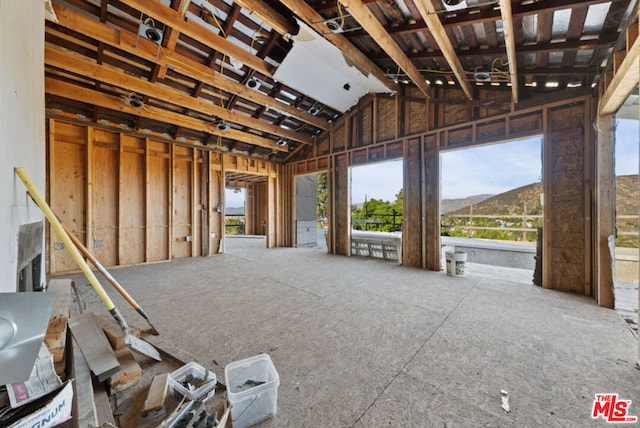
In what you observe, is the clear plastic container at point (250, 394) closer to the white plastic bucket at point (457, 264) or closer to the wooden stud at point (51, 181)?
the white plastic bucket at point (457, 264)

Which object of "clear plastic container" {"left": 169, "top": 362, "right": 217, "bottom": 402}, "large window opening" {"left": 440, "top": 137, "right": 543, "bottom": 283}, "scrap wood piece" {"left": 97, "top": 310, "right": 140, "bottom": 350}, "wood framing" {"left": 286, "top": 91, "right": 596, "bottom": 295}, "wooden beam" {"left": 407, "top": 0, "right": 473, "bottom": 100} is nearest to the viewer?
"clear plastic container" {"left": 169, "top": 362, "right": 217, "bottom": 402}

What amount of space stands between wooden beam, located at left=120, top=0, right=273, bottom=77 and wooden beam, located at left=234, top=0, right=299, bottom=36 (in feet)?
2.04

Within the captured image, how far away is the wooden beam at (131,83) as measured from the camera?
340 cm

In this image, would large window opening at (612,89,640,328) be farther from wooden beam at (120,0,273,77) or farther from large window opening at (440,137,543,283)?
wooden beam at (120,0,273,77)

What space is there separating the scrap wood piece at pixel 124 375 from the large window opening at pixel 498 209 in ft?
17.4

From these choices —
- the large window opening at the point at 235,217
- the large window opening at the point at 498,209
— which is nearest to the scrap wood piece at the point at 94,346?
the large window opening at the point at 498,209

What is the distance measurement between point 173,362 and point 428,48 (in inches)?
206

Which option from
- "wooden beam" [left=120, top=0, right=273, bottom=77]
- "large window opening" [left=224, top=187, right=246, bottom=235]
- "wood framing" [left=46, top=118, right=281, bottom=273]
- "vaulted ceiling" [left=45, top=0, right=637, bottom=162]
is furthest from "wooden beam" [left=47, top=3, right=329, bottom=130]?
"large window opening" [left=224, top=187, right=246, bottom=235]

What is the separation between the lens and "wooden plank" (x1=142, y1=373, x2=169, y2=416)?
146 centimetres

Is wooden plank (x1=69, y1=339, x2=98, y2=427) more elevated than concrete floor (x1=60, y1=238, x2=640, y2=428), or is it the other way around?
A: wooden plank (x1=69, y1=339, x2=98, y2=427)

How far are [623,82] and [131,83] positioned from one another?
6.47 m

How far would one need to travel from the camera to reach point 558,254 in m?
3.84

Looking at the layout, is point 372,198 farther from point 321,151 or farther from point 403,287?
point 403,287

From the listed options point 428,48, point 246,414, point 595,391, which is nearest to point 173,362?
point 246,414
